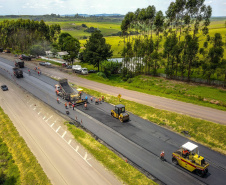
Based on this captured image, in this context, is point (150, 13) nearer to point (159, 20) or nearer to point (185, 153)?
point (159, 20)

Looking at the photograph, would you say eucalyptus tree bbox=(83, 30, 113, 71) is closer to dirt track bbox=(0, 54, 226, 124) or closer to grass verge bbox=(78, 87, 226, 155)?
dirt track bbox=(0, 54, 226, 124)

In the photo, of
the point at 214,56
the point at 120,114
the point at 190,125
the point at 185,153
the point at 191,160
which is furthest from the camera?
the point at 214,56

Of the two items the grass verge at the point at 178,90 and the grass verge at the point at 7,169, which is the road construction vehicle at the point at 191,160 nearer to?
the grass verge at the point at 7,169

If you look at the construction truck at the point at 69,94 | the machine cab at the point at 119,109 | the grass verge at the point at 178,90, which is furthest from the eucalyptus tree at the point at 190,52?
the construction truck at the point at 69,94

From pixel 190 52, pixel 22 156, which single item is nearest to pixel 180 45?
pixel 190 52

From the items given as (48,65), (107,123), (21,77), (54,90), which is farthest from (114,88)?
(48,65)

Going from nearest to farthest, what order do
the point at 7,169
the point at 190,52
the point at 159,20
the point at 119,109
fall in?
the point at 7,169 < the point at 119,109 < the point at 190,52 < the point at 159,20
